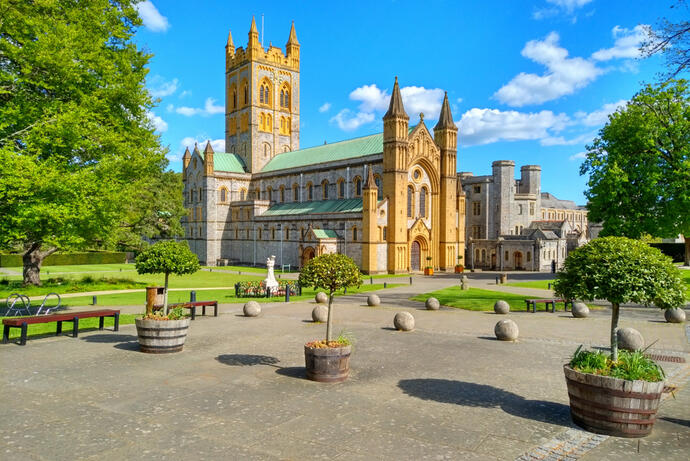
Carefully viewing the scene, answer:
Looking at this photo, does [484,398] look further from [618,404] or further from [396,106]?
[396,106]

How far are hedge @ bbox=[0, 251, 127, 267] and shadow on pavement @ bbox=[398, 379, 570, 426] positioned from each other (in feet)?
198

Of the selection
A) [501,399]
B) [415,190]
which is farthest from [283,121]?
[501,399]

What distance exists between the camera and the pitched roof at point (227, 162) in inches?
2643

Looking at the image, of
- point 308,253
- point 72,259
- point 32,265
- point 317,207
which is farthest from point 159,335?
point 72,259

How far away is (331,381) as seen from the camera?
34.1 ft

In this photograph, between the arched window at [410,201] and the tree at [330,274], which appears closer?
the tree at [330,274]

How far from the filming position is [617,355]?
8.18 meters

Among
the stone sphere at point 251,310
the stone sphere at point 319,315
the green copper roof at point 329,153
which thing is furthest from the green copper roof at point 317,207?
the stone sphere at point 319,315

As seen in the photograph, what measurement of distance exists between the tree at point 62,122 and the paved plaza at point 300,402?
5049 mm

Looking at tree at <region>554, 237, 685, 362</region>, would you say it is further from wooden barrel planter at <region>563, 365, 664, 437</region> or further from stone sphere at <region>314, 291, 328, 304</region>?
stone sphere at <region>314, 291, 328, 304</region>

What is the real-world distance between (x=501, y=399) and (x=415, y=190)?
4371cm

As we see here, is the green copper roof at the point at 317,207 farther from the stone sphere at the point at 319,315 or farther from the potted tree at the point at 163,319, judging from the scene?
the potted tree at the point at 163,319

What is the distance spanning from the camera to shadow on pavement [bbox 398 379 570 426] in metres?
8.45

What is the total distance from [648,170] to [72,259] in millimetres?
63923
